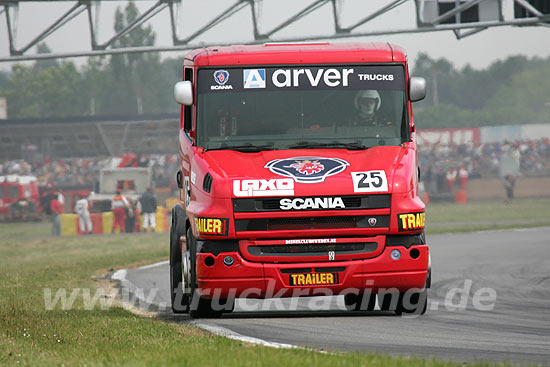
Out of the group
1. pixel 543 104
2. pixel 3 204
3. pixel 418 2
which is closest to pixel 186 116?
pixel 418 2

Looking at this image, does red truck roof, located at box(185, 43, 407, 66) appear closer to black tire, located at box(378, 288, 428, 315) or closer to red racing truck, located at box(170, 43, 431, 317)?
red racing truck, located at box(170, 43, 431, 317)

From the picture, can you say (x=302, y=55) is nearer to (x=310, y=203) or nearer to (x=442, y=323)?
(x=310, y=203)

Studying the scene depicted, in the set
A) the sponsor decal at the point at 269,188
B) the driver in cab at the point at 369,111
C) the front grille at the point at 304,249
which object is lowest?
the front grille at the point at 304,249

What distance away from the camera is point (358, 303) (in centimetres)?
1120

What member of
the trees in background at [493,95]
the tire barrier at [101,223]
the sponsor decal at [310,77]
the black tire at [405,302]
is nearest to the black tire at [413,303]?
the black tire at [405,302]

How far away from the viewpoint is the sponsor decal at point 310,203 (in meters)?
9.20

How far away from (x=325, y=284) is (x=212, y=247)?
3.60 ft

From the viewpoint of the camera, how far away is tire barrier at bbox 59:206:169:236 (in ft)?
119

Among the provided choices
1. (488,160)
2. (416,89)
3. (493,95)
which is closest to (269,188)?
(416,89)

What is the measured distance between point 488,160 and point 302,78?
3972 cm

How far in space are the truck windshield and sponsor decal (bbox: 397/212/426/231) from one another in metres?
0.83

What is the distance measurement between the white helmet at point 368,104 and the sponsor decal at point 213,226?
1.81 m

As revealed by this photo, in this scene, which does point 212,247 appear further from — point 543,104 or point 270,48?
point 543,104

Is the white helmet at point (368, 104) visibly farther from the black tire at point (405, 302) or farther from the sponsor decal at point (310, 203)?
the black tire at point (405, 302)
